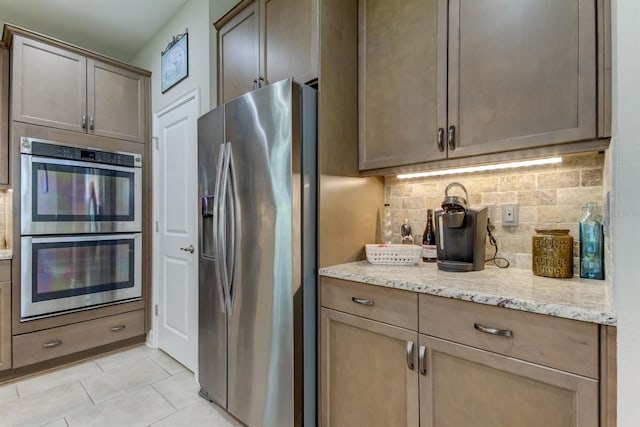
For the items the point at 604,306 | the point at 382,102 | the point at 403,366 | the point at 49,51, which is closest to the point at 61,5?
the point at 49,51

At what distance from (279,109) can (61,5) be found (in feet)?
8.18

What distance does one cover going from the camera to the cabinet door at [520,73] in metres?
1.07

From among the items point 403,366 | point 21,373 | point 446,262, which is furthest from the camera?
point 21,373

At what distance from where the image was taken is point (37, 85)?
244cm

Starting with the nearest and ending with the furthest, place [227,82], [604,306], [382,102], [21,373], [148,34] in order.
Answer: [604,306] < [382,102] < [227,82] < [21,373] < [148,34]

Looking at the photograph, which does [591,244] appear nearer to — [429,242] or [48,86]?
[429,242]

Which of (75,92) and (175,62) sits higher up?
(175,62)

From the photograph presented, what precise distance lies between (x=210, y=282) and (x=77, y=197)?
156 centimetres

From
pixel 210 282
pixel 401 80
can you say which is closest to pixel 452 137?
pixel 401 80

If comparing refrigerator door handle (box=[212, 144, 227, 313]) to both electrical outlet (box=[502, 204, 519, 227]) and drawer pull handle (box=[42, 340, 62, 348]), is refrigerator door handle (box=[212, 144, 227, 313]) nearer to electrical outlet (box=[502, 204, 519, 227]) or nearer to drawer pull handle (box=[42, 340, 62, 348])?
electrical outlet (box=[502, 204, 519, 227])

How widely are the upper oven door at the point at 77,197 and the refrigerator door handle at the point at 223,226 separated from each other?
5.13ft

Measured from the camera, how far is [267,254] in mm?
1532

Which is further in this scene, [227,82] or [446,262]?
A: [227,82]

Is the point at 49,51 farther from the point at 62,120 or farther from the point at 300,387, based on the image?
the point at 300,387
